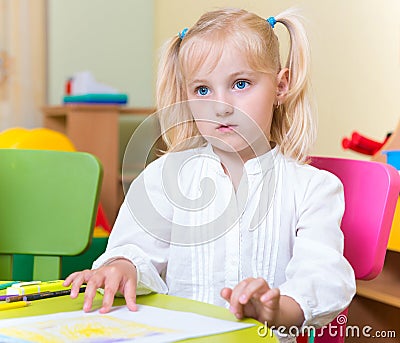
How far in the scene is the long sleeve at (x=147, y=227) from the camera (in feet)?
3.39

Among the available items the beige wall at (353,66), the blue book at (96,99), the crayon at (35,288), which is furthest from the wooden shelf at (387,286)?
the blue book at (96,99)

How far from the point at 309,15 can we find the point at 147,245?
1637mm

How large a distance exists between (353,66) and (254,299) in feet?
6.39

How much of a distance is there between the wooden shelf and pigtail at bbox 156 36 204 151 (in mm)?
510

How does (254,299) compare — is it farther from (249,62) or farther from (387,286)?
(387,286)

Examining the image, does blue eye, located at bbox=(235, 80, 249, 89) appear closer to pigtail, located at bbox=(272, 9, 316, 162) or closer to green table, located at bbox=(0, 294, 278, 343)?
pigtail, located at bbox=(272, 9, 316, 162)

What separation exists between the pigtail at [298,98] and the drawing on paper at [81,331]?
1.40 ft

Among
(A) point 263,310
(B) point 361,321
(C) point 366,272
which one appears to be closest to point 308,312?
(A) point 263,310

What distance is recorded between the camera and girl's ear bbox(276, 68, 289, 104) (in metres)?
1.09

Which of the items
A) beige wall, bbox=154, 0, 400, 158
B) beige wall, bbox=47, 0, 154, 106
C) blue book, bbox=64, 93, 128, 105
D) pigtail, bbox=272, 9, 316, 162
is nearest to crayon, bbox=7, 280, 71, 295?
pigtail, bbox=272, 9, 316, 162

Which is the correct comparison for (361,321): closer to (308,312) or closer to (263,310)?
(308,312)

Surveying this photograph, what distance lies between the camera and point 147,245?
107 cm

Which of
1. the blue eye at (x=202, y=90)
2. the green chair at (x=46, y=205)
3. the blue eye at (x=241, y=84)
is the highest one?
the blue eye at (x=241, y=84)

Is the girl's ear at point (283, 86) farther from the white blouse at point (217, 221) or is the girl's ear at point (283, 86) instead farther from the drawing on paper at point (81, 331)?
the drawing on paper at point (81, 331)
